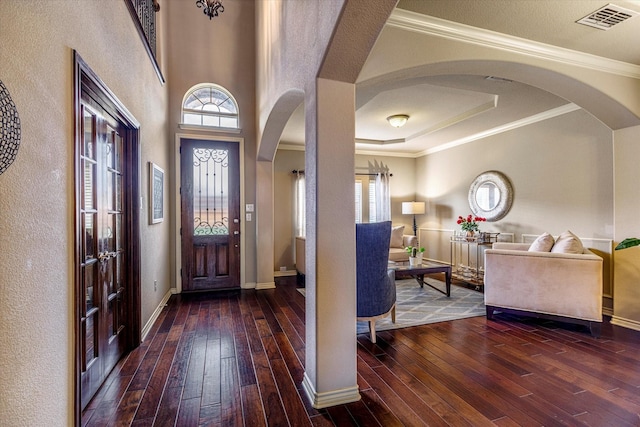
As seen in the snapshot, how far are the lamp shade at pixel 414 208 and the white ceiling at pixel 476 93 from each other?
1266 mm

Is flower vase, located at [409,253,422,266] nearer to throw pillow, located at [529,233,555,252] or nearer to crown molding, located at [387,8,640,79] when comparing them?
throw pillow, located at [529,233,555,252]

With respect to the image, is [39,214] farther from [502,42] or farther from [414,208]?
[414,208]

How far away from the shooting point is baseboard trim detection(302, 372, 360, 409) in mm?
1890

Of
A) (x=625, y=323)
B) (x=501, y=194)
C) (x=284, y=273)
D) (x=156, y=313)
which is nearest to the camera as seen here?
(x=625, y=323)

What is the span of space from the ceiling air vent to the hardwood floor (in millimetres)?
2719

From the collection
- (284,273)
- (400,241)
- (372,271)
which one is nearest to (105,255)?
(372,271)

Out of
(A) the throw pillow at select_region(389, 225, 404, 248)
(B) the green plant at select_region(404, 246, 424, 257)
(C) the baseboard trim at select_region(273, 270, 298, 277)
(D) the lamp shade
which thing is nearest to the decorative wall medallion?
(B) the green plant at select_region(404, 246, 424, 257)

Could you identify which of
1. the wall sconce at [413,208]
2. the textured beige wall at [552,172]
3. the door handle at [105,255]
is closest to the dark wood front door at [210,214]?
the door handle at [105,255]

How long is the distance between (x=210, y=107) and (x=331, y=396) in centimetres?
449

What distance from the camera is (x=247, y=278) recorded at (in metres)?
4.87

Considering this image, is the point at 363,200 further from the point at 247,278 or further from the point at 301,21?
the point at 301,21

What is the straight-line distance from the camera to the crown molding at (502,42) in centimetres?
220

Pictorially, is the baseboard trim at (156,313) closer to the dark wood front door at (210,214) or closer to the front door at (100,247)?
the dark wood front door at (210,214)

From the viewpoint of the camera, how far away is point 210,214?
4684 mm
